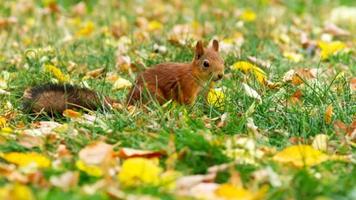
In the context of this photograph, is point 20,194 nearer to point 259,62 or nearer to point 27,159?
point 27,159

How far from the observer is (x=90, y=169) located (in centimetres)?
312

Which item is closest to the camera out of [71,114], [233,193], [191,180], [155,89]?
[233,193]

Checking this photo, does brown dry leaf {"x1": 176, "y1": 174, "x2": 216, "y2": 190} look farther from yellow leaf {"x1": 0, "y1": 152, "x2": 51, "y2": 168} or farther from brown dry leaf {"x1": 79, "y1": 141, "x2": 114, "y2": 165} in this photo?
yellow leaf {"x1": 0, "y1": 152, "x2": 51, "y2": 168}

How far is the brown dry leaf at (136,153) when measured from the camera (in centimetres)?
333

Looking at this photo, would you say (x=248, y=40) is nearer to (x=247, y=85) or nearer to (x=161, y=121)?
(x=247, y=85)

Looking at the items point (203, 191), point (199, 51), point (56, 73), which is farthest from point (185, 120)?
point (56, 73)

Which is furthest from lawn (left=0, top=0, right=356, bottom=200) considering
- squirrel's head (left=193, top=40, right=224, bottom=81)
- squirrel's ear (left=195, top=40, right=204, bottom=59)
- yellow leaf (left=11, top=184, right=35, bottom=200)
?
squirrel's ear (left=195, top=40, right=204, bottom=59)

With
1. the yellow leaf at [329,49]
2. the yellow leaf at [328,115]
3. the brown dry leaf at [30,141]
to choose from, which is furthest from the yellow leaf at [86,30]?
the brown dry leaf at [30,141]

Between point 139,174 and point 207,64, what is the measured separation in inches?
74.5

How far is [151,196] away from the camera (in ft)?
9.42

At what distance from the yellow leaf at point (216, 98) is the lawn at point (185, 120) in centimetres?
1

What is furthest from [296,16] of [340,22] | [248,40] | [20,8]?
[20,8]

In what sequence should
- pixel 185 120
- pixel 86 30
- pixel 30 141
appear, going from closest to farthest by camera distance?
pixel 30 141 → pixel 185 120 → pixel 86 30

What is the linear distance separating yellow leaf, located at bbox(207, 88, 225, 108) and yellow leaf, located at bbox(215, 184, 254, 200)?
146 cm
